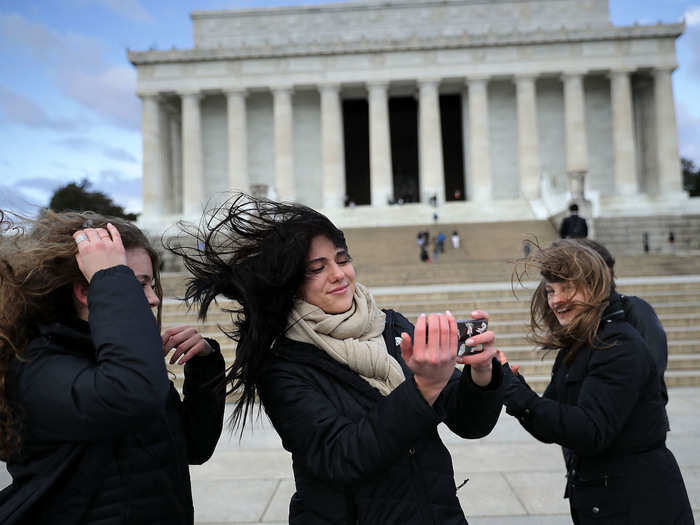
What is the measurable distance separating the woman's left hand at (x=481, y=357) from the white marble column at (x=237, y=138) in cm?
4700

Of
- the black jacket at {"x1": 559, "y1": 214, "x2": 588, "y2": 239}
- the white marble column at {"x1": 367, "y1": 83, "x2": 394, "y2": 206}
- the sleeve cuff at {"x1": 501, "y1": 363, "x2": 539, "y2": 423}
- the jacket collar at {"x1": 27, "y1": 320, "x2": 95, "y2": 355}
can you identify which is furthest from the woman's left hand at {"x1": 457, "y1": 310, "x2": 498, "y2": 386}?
the white marble column at {"x1": 367, "y1": 83, "x2": 394, "y2": 206}

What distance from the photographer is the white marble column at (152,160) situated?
1912 inches

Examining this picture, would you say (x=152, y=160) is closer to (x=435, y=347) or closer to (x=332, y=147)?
(x=332, y=147)

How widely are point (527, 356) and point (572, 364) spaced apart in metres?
9.00

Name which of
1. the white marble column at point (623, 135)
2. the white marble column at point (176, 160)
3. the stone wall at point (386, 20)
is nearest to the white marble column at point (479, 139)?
the stone wall at point (386, 20)

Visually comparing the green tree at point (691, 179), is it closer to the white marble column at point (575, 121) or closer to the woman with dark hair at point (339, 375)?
the white marble column at point (575, 121)

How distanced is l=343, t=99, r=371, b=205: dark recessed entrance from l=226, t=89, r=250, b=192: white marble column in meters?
11.6

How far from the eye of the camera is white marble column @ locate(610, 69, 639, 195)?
46.4 meters

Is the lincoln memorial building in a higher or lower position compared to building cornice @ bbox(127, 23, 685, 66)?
lower

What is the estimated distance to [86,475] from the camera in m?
2.44

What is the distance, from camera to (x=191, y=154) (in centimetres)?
4878

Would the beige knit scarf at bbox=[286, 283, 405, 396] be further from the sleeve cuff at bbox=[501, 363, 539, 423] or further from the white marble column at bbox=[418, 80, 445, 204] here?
the white marble column at bbox=[418, 80, 445, 204]

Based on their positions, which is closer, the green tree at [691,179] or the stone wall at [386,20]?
the stone wall at [386,20]

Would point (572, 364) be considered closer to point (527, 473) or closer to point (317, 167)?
point (527, 473)
